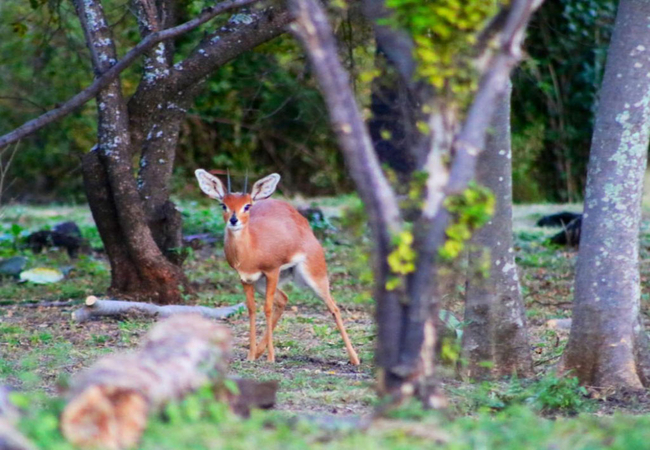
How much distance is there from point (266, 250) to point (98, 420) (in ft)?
13.1

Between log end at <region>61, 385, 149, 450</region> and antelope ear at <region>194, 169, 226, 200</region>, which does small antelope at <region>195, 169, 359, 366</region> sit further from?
log end at <region>61, 385, 149, 450</region>

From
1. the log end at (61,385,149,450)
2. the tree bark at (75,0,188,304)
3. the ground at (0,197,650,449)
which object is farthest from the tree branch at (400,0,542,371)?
the tree bark at (75,0,188,304)

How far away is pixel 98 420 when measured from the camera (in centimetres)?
344

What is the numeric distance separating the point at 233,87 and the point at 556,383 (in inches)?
498

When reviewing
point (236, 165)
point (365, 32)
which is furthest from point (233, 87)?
point (365, 32)

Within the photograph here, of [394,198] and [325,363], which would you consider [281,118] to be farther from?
[394,198]

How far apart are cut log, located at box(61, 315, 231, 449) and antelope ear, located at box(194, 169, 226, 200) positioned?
11.6 feet

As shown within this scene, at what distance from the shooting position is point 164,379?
11.9 ft

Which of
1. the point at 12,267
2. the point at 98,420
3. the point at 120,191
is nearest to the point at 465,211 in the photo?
the point at 98,420

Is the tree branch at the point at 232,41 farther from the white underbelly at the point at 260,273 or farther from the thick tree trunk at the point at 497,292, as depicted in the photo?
the thick tree trunk at the point at 497,292

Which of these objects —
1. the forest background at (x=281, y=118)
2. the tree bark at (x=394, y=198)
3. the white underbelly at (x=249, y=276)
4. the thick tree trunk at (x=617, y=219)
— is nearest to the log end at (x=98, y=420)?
the tree bark at (x=394, y=198)

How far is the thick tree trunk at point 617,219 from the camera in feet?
19.8

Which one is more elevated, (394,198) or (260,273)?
(394,198)

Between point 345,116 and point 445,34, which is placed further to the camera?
point 445,34
